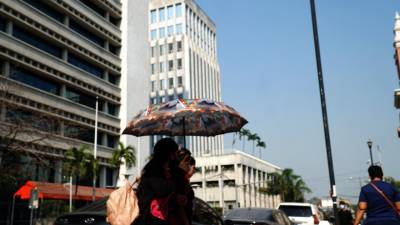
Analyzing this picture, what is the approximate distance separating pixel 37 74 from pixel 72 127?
21.7 ft

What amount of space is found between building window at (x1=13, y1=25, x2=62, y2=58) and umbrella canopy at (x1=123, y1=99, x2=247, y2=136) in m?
38.3

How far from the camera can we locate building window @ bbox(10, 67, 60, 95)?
42.1m

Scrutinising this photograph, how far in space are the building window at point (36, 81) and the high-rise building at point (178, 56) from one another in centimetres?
4794

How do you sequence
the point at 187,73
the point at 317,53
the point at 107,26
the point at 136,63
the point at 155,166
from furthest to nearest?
the point at 187,73 < the point at 136,63 < the point at 107,26 < the point at 317,53 < the point at 155,166

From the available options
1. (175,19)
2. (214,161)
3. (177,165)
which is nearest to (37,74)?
(177,165)

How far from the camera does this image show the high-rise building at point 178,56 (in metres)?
96.4

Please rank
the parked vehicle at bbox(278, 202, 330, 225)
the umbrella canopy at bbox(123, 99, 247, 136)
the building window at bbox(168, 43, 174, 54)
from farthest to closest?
the building window at bbox(168, 43, 174, 54), the parked vehicle at bbox(278, 202, 330, 225), the umbrella canopy at bbox(123, 99, 247, 136)

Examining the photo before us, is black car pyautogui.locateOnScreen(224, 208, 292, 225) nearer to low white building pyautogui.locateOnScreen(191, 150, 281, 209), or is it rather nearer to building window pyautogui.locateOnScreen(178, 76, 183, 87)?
low white building pyautogui.locateOnScreen(191, 150, 281, 209)

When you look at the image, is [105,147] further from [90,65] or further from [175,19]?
[175,19]

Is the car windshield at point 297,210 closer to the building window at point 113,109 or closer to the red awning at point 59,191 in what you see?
the red awning at point 59,191

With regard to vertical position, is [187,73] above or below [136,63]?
above

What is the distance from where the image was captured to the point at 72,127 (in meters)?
47.8

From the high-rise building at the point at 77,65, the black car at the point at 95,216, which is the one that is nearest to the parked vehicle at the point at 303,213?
the black car at the point at 95,216

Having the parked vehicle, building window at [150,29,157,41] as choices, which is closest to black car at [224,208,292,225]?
the parked vehicle
